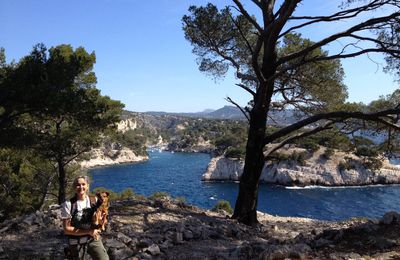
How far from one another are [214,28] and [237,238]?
754 cm

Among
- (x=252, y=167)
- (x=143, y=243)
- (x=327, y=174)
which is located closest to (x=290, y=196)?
(x=327, y=174)

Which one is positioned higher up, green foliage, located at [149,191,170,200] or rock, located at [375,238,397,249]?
rock, located at [375,238,397,249]

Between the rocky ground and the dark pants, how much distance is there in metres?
1.80

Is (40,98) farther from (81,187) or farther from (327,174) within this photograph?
(327,174)

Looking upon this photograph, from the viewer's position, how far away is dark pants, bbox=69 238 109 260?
18.0 feet

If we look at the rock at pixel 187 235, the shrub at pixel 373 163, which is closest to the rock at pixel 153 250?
the rock at pixel 187 235

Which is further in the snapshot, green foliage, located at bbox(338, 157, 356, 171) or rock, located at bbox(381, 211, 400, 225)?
green foliage, located at bbox(338, 157, 356, 171)

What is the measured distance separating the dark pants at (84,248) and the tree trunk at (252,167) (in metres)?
7.94

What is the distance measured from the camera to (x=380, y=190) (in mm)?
81375

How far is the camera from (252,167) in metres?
13.0

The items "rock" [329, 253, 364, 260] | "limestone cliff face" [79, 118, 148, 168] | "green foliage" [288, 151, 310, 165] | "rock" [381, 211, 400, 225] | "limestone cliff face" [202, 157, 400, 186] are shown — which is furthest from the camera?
"limestone cliff face" [79, 118, 148, 168]

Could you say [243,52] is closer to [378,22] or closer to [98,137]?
[378,22]

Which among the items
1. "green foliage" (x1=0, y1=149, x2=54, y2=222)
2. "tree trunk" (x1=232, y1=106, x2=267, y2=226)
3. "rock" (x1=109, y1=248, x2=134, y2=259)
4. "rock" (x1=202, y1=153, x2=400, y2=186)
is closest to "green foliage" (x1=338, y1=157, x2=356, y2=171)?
"rock" (x1=202, y1=153, x2=400, y2=186)

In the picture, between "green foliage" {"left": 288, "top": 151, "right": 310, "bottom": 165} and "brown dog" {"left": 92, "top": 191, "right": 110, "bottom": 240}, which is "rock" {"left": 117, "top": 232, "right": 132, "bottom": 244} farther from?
"green foliage" {"left": 288, "top": 151, "right": 310, "bottom": 165}
